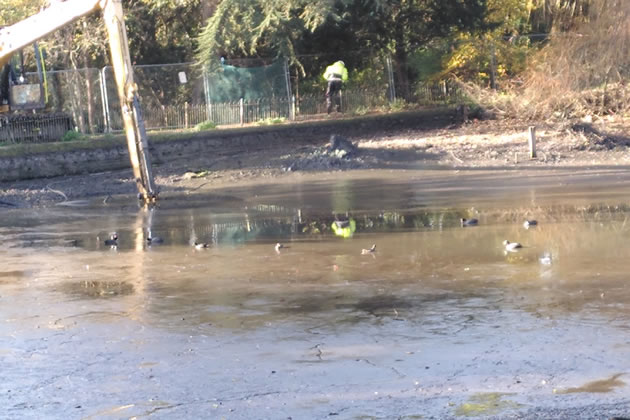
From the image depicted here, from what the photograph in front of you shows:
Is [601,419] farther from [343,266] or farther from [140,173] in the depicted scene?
[140,173]

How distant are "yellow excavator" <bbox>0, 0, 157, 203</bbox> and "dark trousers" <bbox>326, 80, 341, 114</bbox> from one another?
43.5ft

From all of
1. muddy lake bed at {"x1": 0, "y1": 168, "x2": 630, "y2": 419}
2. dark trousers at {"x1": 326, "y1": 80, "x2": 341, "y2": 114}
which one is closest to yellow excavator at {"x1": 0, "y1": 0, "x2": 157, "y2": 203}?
muddy lake bed at {"x1": 0, "y1": 168, "x2": 630, "y2": 419}

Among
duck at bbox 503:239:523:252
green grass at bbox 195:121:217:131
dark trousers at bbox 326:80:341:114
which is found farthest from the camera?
dark trousers at bbox 326:80:341:114

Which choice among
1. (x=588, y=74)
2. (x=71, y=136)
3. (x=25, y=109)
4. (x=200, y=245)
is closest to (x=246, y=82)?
(x=71, y=136)

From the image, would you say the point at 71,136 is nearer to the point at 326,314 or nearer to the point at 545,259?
the point at 545,259

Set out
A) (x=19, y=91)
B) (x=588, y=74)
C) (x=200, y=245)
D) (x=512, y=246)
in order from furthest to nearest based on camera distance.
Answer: (x=588, y=74)
(x=19, y=91)
(x=200, y=245)
(x=512, y=246)

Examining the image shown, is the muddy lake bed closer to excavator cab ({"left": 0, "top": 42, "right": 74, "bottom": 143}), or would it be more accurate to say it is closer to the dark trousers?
excavator cab ({"left": 0, "top": 42, "right": 74, "bottom": 143})

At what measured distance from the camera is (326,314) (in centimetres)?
→ 987

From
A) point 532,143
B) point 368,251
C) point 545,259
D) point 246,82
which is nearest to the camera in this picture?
point 545,259

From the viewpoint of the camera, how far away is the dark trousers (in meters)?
33.0

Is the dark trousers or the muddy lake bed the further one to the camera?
the dark trousers

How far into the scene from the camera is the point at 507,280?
11086 mm

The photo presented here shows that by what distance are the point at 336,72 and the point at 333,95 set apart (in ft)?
2.87

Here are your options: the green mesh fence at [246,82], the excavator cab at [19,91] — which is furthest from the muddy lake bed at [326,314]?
the green mesh fence at [246,82]
